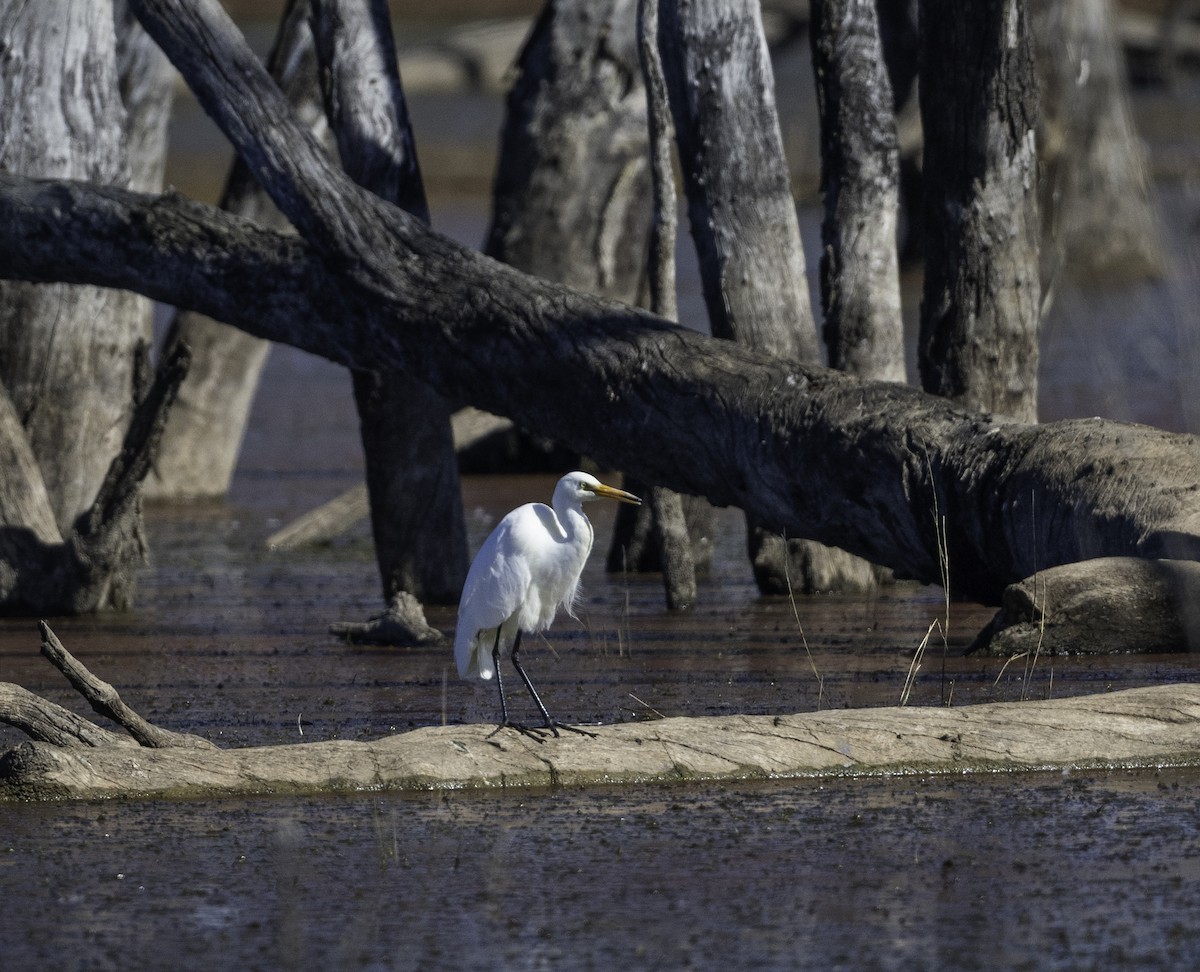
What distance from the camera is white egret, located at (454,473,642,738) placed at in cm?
664

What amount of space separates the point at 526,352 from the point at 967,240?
1952 mm

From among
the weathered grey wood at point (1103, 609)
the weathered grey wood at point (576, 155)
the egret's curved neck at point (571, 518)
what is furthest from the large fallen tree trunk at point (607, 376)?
the weathered grey wood at point (576, 155)

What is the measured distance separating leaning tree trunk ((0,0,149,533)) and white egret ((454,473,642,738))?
12.4ft

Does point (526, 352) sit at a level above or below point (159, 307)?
below

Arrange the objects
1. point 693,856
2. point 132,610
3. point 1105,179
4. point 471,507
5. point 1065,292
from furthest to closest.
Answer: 1. point 471,507
2. point 132,610
3. point 693,856
4. point 1065,292
5. point 1105,179

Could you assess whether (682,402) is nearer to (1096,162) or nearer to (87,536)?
(87,536)

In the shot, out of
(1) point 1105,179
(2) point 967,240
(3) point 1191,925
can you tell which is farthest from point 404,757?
(2) point 967,240

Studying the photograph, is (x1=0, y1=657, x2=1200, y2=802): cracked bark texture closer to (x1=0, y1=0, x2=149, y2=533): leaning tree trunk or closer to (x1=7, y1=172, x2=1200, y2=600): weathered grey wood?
(x1=7, y1=172, x2=1200, y2=600): weathered grey wood

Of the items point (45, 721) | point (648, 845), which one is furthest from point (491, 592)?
point (648, 845)

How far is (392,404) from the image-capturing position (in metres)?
9.47

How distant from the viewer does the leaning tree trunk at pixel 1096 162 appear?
313 centimetres

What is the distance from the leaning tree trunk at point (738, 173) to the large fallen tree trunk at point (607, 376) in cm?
72

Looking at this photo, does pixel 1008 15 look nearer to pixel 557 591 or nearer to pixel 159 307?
pixel 557 591

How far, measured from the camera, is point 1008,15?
333 inches
